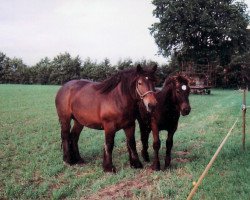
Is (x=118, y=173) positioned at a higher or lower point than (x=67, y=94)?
lower

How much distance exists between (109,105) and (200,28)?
42.7 m

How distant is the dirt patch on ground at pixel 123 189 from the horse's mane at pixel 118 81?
1.79 metres

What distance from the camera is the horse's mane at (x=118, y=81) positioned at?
7.08 metres

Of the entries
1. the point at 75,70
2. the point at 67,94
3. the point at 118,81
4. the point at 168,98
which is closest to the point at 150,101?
the point at 168,98

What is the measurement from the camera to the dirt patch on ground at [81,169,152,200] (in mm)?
5699

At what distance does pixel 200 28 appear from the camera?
4750cm

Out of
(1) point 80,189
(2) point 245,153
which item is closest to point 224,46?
(2) point 245,153

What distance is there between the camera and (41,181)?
22.1ft

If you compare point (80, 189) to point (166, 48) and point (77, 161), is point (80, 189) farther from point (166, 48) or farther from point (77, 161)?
point (166, 48)

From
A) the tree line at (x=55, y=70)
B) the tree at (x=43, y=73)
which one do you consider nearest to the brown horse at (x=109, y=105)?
the tree line at (x=55, y=70)

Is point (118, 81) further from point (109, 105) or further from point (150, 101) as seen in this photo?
point (150, 101)

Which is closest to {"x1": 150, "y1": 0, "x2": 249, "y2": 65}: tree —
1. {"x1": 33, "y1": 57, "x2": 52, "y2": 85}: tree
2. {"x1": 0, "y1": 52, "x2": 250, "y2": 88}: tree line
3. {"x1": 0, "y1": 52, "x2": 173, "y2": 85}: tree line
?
{"x1": 0, "y1": 52, "x2": 250, "y2": 88}: tree line

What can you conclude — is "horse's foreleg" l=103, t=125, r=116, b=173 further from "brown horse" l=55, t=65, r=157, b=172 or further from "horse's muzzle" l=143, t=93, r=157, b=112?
"horse's muzzle" l=143, t=93, r=157, b=112

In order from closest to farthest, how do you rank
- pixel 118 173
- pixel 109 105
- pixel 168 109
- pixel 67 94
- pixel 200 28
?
pixel 118 173 → pixel 109 105 → pixel 168 109 → pixel 67 94 → pixel 200 28
